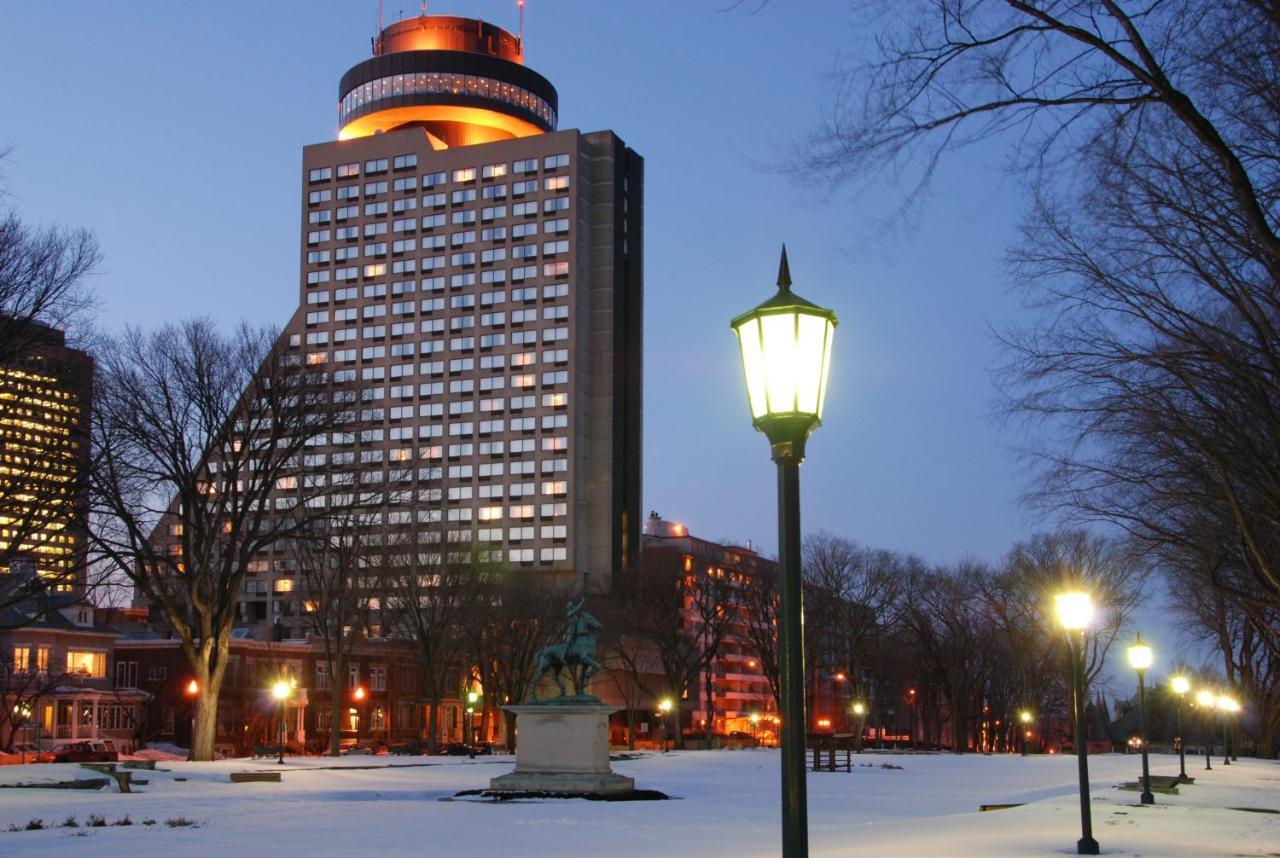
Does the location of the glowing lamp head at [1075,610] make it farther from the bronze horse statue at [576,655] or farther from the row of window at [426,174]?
the row of window at [426,174]

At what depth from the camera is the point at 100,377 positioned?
4488 centimetres

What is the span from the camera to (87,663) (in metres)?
85.0

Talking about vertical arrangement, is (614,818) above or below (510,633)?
below

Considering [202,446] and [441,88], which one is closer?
[202,446]

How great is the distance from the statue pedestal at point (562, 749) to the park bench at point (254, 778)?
8467mm

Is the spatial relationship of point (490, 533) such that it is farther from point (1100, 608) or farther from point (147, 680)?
point (1100, 608)

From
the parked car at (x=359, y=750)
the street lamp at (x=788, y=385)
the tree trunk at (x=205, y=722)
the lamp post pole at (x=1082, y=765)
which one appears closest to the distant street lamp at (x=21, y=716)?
the parked car at (x=359, y=750)

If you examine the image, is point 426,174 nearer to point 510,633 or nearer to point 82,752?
point 510,633

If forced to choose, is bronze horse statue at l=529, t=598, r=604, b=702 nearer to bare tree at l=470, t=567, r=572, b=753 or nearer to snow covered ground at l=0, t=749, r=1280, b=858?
snow covered ground at l=0, t=749, r=1280, b=858

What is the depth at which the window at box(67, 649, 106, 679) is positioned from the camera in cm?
8331

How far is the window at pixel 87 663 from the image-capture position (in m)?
83.3

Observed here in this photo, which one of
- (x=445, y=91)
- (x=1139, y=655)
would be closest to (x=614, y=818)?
(x=1139, y=655)

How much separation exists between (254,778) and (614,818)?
1685cm

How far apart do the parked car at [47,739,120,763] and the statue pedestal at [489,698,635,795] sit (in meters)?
31.5
